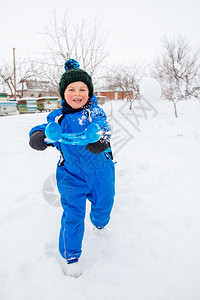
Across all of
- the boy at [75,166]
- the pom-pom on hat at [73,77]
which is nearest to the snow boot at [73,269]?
the boy at [75,166]

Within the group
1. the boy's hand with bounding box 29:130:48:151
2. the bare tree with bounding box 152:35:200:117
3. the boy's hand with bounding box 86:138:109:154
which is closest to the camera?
the boy's hand with bounding box 86:138:109:154

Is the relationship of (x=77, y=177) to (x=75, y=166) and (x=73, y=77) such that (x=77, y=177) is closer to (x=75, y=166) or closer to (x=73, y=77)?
(x=75, y=166)

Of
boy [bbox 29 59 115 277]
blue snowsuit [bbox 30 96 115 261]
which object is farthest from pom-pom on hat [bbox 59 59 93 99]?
blue snowsuit [bbox 30 96 115 261]

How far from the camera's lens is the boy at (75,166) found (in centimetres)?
141

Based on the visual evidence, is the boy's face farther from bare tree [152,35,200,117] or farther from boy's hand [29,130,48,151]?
bare tree [152,35,200,117]

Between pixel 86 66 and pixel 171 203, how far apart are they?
6.07 m

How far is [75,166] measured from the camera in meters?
Answer: 1.43

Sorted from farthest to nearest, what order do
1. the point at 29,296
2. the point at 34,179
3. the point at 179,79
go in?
the point at 179,79, the point at 34,179, the point at 29,296

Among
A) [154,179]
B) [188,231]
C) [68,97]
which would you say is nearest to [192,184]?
[154,179]

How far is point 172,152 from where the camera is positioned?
14.2ft

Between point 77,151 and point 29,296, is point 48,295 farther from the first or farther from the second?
point 77,151

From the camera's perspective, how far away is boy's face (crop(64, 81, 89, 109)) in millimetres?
1430

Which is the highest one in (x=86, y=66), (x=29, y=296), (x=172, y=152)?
(x=86, y=66)

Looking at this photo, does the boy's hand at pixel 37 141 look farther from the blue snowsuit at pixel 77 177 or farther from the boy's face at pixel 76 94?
the boy's face at pixel 76 94
